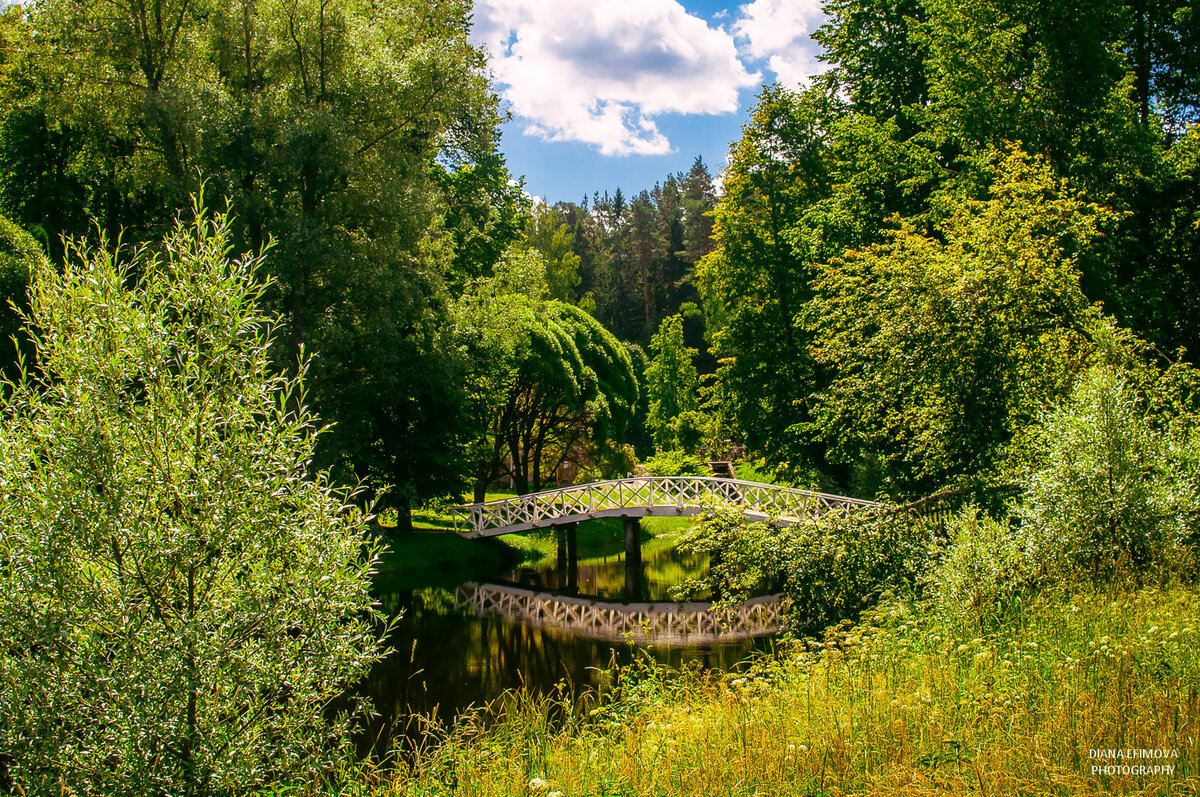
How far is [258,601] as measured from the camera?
4.12 metres

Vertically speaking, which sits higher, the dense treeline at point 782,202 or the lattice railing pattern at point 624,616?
the dense treeline at point 782,202

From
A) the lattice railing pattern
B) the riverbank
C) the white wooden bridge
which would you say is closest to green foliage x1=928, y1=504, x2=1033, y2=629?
the riverbank

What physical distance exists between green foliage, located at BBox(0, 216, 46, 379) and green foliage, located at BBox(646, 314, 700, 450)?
26739 mm

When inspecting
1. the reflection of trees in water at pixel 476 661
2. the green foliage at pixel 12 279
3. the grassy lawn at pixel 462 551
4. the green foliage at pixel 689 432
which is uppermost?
the green foliage at pixel 12 279

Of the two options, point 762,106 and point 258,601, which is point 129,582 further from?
point 762,106

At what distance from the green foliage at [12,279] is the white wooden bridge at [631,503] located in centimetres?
1132

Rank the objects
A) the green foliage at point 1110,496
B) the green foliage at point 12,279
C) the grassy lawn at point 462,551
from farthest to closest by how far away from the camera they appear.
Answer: the grassy lawn at point 462,551 < the green foliage at point 12,279 < the green foliage at point 1110,496

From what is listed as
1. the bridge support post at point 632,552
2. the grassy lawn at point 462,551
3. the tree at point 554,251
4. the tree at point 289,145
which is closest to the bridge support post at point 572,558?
the bridge support post at point 632,552

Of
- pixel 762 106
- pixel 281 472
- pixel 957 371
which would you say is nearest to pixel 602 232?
pixel 762 106

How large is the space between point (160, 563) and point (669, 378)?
33847 millimetres

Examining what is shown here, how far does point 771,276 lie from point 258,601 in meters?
16.8

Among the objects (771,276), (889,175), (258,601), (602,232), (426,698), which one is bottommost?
(426,698)

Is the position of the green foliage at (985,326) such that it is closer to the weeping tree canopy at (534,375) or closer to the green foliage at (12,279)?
the weeping tree canopy at (534,375)

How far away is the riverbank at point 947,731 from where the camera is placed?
140 inches
